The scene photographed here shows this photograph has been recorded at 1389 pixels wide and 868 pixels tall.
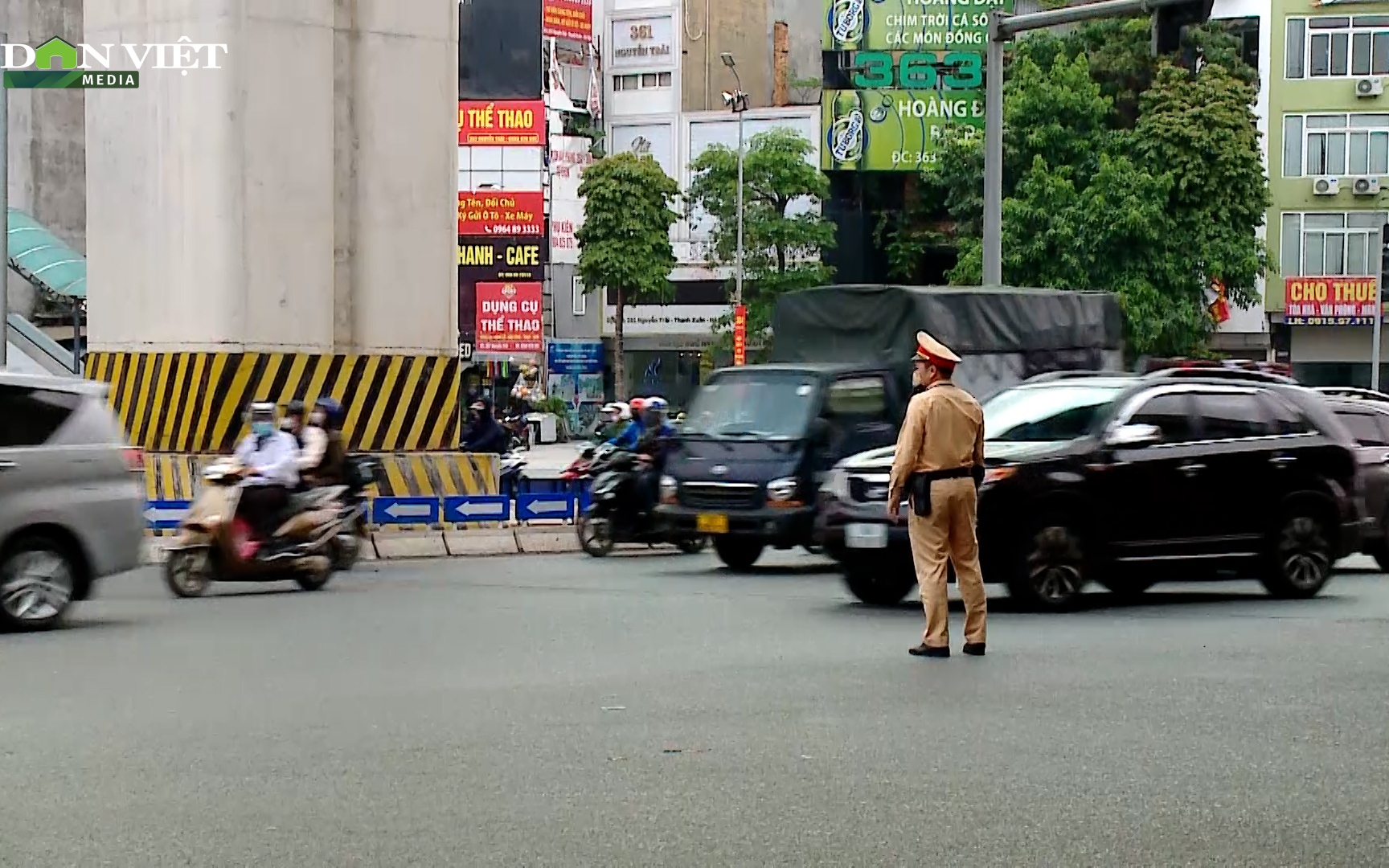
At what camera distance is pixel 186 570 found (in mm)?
15727

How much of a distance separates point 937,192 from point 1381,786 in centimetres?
5656

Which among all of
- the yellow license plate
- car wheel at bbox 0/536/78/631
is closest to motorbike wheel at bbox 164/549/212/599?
car wheel at bbox 0/536/78/631

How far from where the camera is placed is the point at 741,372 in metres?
19.5

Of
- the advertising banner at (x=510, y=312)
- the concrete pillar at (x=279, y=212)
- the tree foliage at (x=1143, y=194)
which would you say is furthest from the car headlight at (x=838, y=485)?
the advertising banner at (x=510, y=312)

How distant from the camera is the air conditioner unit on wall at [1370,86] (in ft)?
179

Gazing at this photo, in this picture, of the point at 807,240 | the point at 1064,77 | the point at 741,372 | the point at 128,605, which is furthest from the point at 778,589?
the point at 807,240

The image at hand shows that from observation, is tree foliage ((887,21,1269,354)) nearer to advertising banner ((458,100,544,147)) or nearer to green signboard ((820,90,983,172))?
green signboard ((820,90,983,172))

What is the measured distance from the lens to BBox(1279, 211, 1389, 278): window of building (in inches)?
2167

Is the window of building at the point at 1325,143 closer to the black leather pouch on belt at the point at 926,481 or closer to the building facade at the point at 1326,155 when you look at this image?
the building facade at the point at 1326,155

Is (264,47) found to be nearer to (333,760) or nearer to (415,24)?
(415,24)

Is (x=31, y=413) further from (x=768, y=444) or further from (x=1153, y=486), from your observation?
(x=1153, y=486)

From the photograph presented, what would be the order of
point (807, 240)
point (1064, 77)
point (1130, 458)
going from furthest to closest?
point (807, 240) < point (1064, 77) < point (1130, 458)

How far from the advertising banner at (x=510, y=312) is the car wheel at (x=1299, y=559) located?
132 ft

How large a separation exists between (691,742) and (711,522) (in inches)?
408
